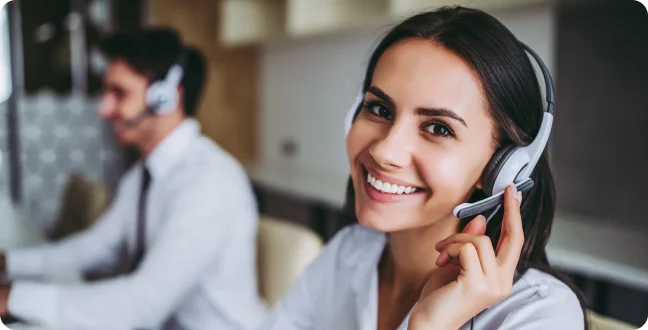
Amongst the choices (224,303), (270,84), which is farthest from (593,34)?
(270,84)

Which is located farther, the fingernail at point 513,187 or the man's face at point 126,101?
the man's face at point 126,101

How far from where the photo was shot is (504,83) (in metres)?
0.65

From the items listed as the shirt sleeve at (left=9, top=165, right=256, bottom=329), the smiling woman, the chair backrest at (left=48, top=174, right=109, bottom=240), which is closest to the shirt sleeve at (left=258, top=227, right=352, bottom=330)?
the smiling woman

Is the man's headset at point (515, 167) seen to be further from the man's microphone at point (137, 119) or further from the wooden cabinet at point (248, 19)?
the wooden cabinet at point (248, 19)

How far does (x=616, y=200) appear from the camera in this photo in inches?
72.6

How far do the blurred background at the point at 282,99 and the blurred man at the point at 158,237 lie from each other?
0.38 metres

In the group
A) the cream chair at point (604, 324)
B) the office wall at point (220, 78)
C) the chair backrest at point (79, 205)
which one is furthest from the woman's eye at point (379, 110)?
the office wall at point (220, 78)

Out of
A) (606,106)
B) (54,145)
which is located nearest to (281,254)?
(606,106)

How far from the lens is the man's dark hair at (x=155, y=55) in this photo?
5.03 feet

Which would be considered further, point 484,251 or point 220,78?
point 220,78

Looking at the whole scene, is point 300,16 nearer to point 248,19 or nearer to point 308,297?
point 248,19

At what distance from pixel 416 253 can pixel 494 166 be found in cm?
20

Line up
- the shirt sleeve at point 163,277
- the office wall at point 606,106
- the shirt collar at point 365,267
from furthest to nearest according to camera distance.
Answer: the office wall at point 606,106 < the shirt sleeve at point 163,277 < the shirt collar at point 365,267

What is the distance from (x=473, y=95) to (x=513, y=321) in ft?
0.86
